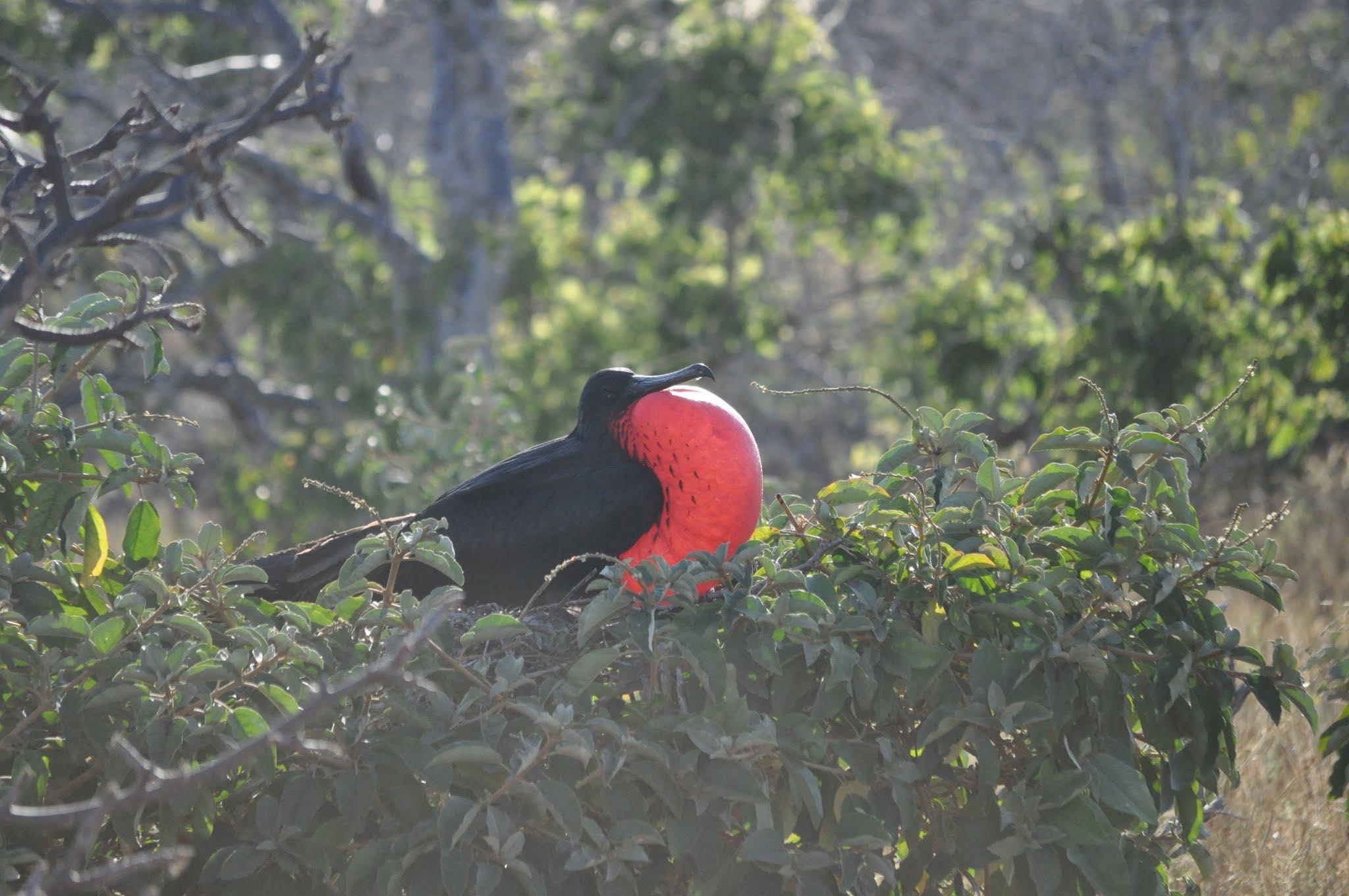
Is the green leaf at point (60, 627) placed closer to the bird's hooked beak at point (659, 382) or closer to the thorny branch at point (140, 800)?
the thorny branch at point (140, 800)

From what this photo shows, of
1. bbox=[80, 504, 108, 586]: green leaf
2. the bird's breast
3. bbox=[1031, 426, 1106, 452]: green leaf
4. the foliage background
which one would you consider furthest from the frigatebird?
the foliage background

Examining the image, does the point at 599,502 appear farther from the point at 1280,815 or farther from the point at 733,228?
the point at 733,228

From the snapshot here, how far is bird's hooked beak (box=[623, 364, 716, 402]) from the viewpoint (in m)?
2.75

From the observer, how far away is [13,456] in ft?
6.41

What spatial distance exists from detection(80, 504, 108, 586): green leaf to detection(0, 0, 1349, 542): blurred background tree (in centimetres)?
168

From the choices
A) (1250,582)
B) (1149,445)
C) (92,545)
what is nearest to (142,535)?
(92,545)

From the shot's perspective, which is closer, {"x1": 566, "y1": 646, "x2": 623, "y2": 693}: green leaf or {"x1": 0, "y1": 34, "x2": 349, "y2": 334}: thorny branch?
{"x1": 0, "y1": 34, "x2": 349, "y2": 334}: thorny branch

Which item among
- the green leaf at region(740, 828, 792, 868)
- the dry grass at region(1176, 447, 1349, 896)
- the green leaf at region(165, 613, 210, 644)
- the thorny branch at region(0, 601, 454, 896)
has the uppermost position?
the thorny branch at region(0, 601, 454, 896)

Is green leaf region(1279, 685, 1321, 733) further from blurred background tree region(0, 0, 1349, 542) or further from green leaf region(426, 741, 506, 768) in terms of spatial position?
blurred background tree region(0, 0, 1349, 542)

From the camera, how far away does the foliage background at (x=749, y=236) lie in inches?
198

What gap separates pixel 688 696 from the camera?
198 cm

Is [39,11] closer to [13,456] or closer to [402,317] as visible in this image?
[402,317]

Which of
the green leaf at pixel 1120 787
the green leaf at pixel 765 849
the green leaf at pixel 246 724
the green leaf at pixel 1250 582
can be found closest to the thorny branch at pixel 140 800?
the green leaf at pixel 246 724

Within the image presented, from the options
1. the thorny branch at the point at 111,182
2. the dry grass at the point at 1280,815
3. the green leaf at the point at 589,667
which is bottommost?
the dry grass at the point at 1280,815
